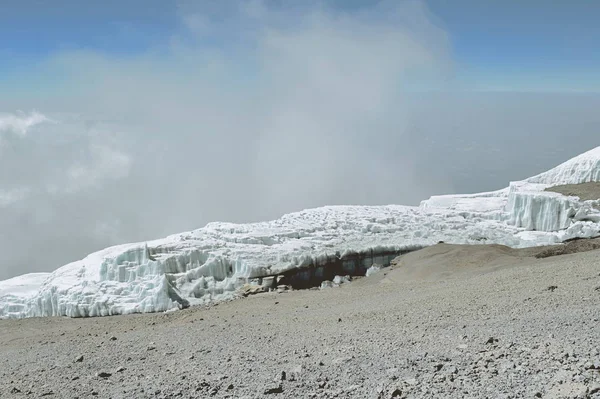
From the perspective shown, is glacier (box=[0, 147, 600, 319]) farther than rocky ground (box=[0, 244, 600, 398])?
Yes

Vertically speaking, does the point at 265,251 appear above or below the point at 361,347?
above

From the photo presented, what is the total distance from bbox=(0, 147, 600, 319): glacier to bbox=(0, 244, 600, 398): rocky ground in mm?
2669

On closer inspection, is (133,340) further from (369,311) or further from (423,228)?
(423,228)

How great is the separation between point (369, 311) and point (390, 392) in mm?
5512

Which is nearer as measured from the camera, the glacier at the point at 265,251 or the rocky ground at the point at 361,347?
the rocky ground at the point at 361,347

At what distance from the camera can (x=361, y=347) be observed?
27.3 ft

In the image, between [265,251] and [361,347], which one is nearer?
[361,347]

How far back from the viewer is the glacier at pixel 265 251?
18.0 meters

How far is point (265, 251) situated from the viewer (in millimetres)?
19906

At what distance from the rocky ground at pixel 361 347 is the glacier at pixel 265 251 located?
2669 millimetres

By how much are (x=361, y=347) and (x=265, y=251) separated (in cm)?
1182

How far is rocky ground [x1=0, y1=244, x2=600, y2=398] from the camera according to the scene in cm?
619

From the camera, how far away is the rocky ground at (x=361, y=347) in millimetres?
6188

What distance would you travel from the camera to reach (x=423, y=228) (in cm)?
2278
